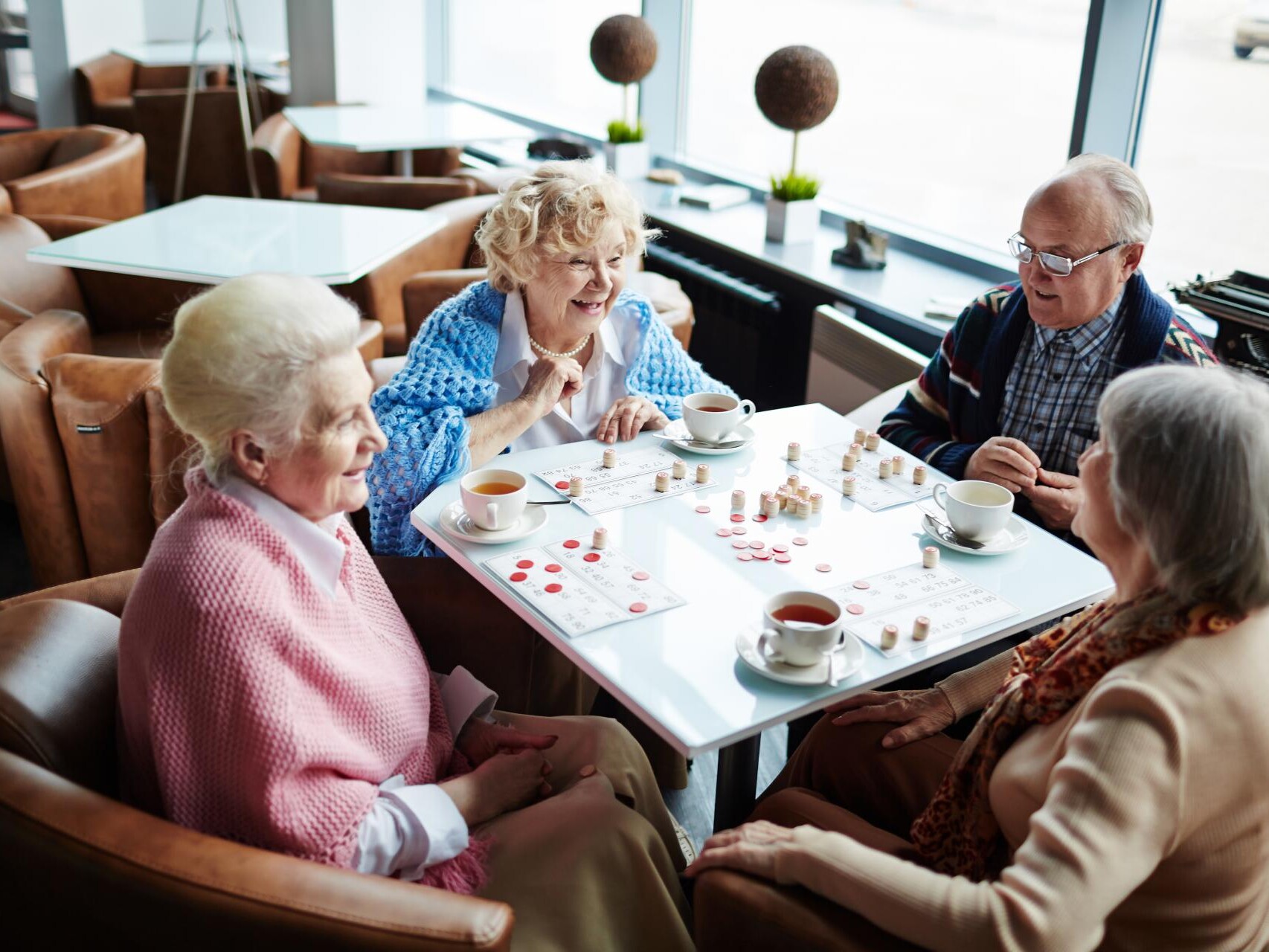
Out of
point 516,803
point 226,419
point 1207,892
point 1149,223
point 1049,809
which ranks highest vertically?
point 1149,223

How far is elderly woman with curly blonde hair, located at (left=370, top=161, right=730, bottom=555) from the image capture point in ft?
7.12

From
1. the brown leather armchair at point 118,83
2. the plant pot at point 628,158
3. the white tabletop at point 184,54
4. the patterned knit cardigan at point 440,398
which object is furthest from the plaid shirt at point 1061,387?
the brown leather armchair at point 118,83

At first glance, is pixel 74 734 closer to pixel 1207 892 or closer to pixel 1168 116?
pixel 1207 892

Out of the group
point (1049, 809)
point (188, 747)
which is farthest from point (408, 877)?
point (1049, 809)

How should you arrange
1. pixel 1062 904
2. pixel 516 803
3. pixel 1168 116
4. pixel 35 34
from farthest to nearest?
pixel 35 34, pixel 1168 116, pixel 516 803, pixel 1062 904

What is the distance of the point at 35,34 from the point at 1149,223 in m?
7.23

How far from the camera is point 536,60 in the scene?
6445mm

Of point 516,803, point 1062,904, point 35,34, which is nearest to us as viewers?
point 1062,904

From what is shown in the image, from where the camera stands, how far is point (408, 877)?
147cm

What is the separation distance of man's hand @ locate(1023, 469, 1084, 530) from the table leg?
0.68 metres

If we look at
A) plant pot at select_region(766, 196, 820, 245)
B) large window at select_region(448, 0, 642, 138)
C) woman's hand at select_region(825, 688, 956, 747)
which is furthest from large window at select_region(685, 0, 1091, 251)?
woman's hand at select_region(825, 688, 956, 747)

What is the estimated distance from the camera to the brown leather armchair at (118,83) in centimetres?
720

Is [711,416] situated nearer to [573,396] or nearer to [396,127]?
[573,396]

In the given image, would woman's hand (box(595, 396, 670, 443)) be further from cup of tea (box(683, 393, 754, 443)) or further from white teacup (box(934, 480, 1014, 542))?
white teacup (box(934, 480, 1014, 542))
